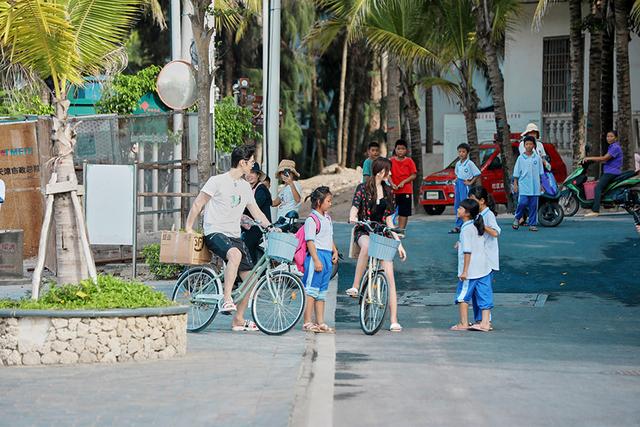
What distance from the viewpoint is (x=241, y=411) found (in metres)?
8.05

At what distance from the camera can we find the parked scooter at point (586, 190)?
21828 millimetres

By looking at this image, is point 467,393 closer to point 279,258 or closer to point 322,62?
point 279,258

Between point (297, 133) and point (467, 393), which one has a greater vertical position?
point (297, 133)

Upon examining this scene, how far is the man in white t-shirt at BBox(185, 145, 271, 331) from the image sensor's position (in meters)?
12.5

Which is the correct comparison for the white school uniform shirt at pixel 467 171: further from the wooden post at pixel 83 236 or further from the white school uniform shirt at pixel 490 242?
the wooden post at pixel 83 236

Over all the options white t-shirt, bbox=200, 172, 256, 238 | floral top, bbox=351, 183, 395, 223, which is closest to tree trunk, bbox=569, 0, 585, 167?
Result: floral top, bbox=351, 183, 395, 223

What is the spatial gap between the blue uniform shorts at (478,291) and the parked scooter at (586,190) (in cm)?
879

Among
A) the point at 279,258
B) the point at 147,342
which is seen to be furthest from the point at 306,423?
the point at 279,258

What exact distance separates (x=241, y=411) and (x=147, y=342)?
271 centimetres

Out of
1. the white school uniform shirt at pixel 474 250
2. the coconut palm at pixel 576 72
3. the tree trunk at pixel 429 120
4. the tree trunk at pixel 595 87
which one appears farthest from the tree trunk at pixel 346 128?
the white school uniform shirt at pixel 474 250

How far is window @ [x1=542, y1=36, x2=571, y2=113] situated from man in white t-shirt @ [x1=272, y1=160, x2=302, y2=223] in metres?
18.3

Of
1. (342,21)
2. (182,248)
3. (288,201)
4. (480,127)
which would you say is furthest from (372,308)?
(480,127)

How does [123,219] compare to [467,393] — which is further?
[123,219]

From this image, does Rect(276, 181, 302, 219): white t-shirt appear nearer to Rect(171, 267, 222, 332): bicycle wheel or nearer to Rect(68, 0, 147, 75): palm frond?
Rect(171, 267, 222, 332): bicycle wheel
